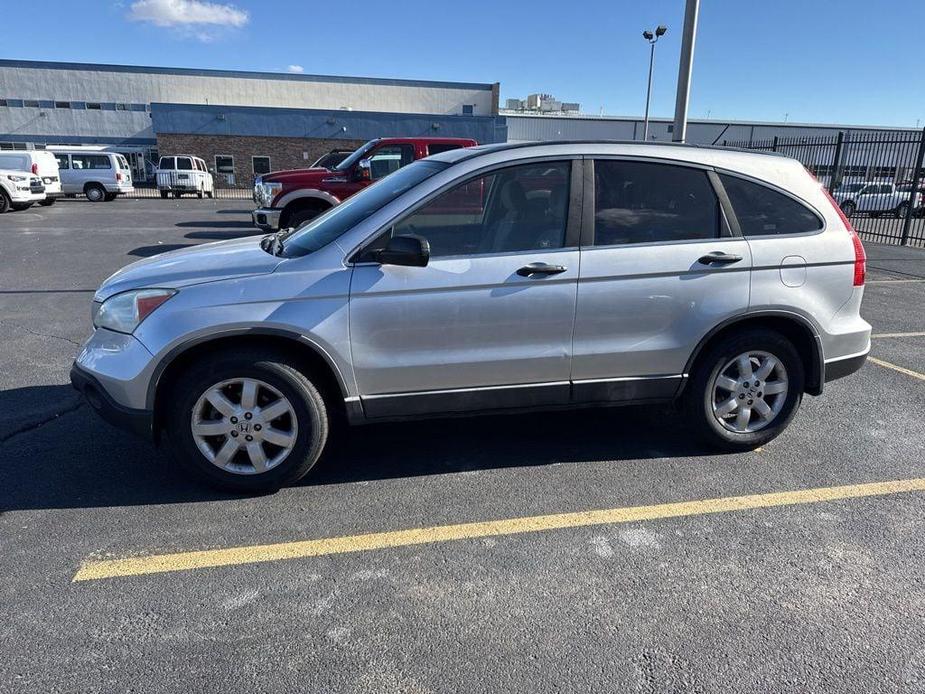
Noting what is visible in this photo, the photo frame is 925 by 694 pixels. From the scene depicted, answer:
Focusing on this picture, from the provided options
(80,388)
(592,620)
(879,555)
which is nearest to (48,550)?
(80,388)

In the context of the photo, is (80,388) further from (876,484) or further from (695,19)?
(695,19)

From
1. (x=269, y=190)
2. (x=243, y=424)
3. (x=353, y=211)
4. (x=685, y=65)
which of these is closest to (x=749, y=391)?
(x=353, y=211)

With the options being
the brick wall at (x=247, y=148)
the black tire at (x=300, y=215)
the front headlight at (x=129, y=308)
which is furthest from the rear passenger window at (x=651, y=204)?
the brick wall at (x=247, y=148)

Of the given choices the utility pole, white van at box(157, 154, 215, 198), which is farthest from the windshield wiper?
white van at box(157, 154, 215, 198)

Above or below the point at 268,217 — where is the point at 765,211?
above

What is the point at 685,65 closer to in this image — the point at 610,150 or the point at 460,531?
the point at 610,150

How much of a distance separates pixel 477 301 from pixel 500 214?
55 centimetres

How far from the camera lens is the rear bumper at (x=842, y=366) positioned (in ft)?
13.3

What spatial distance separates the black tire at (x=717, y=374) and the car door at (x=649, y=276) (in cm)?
17

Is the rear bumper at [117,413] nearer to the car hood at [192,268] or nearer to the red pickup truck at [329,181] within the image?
the car hood at [192,268]

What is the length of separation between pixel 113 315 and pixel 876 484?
4.32m

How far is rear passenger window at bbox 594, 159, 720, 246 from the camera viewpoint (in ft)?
12.1

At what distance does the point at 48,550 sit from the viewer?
9.82 feet

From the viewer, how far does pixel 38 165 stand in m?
21.6
